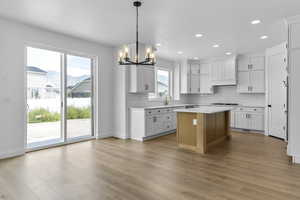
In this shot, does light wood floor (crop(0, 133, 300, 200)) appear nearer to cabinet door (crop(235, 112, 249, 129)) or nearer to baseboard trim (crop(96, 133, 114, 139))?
baseboard trim (crop(96, 133, 114, 139))

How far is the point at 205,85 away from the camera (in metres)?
7.73

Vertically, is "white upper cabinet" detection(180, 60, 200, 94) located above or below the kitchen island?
above

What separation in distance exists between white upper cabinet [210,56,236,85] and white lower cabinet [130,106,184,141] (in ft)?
8.98

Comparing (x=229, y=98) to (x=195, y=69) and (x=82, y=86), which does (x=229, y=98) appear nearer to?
(x=195, y=69)

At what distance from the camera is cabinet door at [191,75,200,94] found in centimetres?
783

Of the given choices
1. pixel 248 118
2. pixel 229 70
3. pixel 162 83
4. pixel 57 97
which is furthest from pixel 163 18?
pixel 248 118

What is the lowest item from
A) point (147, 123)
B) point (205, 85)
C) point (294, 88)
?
point (147, 123)

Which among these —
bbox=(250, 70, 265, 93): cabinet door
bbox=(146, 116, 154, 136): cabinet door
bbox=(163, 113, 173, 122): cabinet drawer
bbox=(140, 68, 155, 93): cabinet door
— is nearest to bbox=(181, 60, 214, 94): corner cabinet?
bbox=(250, 70, 265, 93): cabinet door

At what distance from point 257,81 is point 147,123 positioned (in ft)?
13.9

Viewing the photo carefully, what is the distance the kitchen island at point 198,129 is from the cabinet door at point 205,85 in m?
2.85

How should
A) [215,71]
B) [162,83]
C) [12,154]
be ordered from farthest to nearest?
[162,83], [215,71], [12,154]

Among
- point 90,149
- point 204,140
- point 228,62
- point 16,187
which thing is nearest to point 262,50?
point 228,62

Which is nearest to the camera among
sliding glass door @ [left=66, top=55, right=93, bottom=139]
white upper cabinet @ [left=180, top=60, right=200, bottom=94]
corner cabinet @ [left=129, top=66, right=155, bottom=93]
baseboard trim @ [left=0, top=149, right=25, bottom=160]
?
baseboard trim @ [left=0, top=149, right=25, bottom=160]

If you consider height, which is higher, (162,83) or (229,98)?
(162,83)
